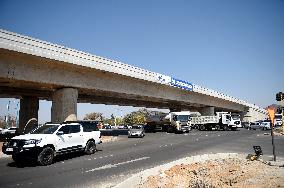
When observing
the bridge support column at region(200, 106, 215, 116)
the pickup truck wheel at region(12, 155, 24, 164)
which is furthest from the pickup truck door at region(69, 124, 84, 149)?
the bridge support column at region(200, 106, 215, 116)

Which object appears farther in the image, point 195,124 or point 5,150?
point 195,124

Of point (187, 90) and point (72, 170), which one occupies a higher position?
point (187, 90)

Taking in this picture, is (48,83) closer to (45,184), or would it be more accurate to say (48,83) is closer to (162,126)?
(45,184)

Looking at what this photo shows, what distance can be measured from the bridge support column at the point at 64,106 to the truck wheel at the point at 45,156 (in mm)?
13742

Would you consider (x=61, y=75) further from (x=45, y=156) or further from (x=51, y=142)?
(x=45, y=156)

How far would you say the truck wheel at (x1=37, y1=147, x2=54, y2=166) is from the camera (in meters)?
13.1

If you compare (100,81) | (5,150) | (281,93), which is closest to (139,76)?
(100,81)

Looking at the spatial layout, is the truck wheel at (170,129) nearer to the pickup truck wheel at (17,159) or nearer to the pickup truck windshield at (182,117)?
the pickup truck windshield at (182,117)

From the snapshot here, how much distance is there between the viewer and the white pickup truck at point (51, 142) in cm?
1289

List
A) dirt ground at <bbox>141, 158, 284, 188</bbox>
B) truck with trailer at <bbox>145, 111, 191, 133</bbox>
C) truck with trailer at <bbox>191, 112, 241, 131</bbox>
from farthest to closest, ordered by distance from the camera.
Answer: truck with trailer at <bbox>191, 112, 241, 131</bbox> < truck with trailer at <bbox>145, 111, 191, 133</bbox> < dirt ground at <bbox>141, 158, 284, 188</bbox>

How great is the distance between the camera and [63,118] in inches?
1064

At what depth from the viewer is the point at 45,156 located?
44.0ft

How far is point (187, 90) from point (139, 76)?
14.9m

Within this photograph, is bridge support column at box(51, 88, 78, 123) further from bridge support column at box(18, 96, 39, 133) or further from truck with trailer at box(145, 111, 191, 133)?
truck with trailer at box(145, 111, 191, 133)
